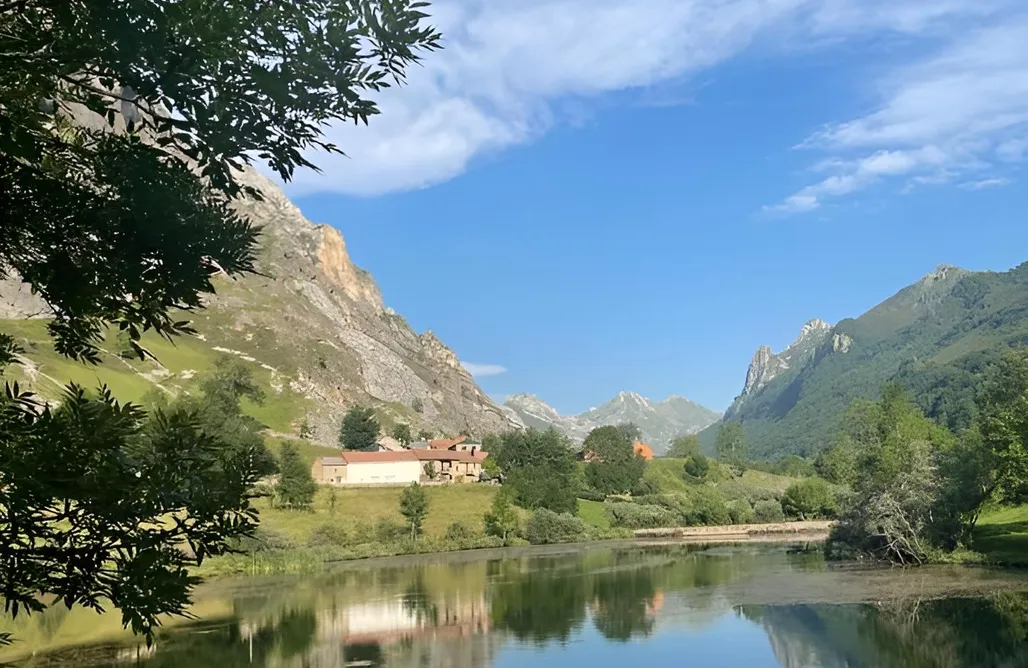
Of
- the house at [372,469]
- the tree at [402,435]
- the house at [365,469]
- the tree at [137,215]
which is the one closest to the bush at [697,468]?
the house at [372,469]

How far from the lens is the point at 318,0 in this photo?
758 cm

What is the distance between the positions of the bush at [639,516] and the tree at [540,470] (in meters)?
5.38

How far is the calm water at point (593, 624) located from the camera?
29.5 meters

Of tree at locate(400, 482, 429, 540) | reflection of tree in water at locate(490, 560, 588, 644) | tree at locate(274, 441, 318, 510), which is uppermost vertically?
tree at locate(274, 441, 318, 510)

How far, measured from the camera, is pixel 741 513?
10325 cm

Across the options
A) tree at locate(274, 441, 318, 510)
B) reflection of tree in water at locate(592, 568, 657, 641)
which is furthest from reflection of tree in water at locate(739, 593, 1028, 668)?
tree at locate(274, 441, 318, 510)

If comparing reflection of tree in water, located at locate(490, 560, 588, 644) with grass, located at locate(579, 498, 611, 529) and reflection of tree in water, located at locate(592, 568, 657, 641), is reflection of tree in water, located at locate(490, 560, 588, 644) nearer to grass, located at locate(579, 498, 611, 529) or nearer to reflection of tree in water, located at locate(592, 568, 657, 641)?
reflection of tree in water, located at locate(592, 568, 657, 641)

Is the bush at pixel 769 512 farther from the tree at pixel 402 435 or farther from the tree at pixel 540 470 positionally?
the tree at pixel 402 435

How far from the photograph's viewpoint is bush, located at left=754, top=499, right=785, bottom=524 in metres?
102

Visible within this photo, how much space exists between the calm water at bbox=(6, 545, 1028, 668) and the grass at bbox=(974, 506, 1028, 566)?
2.96 meters

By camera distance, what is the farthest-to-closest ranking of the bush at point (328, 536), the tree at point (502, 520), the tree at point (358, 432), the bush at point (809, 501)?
the tree at point (358, 432), the bush at point (809, 501), the tree at point (502, 520), the bush at point (328, 536)

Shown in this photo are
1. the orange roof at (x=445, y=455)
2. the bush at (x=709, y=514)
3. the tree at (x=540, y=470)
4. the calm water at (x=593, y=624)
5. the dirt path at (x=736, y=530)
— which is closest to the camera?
the calm water at (x=593, y=624)

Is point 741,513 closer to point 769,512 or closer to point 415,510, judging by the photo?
point 769,512

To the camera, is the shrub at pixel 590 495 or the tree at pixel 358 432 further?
the tree at pixel 358 432
